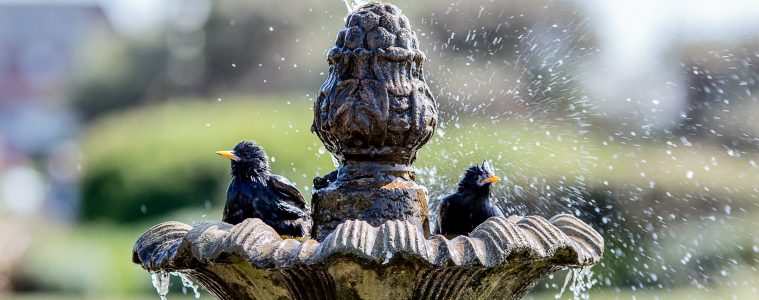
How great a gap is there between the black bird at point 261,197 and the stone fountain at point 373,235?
0.37ft

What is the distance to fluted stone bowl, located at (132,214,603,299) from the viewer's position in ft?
12.0

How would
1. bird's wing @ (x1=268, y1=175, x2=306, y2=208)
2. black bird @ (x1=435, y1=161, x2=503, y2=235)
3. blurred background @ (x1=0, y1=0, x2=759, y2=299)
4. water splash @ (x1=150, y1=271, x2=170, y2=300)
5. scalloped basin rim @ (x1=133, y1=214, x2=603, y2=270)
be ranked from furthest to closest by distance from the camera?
blurred background @ (x1=0, y1=0, x2=759, y2=299) < black bird @ (x1=435, y1=161, x2=503, y2=235) < bird's wing @ (x1=268, y1=175, x2=306, y2=208) < water splash @ (x1=150, y1=271, x2=170, y2=300) < scalloped basin rim @ (x1=133, y1=214, x2=603, y2=270)

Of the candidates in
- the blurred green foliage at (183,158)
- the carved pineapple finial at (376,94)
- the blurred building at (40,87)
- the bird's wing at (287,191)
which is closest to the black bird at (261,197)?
the bird's wing at (287,191)

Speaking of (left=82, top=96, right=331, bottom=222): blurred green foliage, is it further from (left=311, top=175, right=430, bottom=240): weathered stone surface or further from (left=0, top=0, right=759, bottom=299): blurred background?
(left=311, top=175, right=430, bottom=240): weathered stone surface

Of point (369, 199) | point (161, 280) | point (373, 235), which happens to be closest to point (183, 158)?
point (161, 280)

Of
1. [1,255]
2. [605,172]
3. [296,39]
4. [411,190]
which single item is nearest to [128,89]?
[296,39]

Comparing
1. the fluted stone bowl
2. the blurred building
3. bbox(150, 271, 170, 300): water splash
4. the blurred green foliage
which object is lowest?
the fluted stone bowl

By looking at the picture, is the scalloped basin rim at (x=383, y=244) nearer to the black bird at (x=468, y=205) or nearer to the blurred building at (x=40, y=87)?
the black bird at (x=468, y=205)

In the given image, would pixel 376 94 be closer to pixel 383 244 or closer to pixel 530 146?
pixel 383 244

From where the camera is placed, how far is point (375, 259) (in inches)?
142

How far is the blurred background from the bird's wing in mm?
1922

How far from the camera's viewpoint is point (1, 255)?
1439cm

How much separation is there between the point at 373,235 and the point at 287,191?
33.9 inches

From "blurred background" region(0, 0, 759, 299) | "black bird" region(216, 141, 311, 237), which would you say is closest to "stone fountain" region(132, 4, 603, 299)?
"black bird" region(216, 141, 311, 237)
